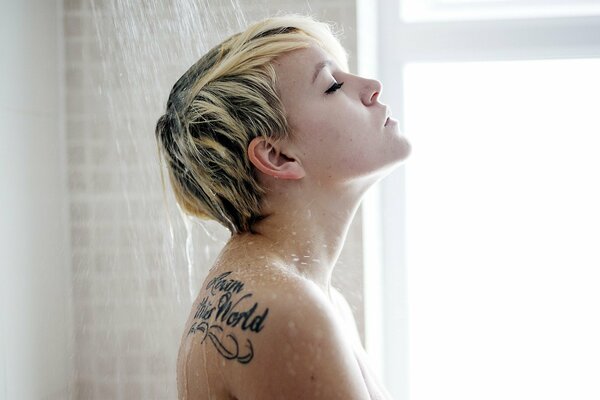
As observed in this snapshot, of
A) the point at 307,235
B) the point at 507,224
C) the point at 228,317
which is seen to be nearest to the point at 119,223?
the point at 307,235

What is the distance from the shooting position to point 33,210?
5.35ft

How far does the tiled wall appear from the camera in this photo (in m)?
1.79

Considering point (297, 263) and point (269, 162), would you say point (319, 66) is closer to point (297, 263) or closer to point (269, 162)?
point (269, 162)

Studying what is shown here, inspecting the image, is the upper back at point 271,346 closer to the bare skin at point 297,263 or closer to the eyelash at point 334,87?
the bare skin at point 297,263

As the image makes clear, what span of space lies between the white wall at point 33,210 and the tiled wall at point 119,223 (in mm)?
39

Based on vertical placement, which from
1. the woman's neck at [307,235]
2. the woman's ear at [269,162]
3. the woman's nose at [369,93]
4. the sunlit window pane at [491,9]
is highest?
the sunlit window pane at [491,9]

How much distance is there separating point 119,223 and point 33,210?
0.22 m

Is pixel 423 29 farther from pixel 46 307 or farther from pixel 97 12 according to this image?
pixel 46 307

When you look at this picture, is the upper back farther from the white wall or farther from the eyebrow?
the white wall

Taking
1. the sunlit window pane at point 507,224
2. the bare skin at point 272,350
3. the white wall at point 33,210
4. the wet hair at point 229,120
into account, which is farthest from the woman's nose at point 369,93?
the sunlit window pane at point 507,224

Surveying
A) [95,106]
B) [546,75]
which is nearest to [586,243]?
[546,75]

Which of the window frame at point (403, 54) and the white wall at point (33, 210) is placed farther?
the window frame at point (403, 54)

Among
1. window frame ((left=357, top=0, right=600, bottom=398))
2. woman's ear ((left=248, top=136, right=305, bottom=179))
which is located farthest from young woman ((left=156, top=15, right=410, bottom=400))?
window frame ((left=357, top=0, right=600, bottom=398))

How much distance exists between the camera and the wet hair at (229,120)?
114 cm
